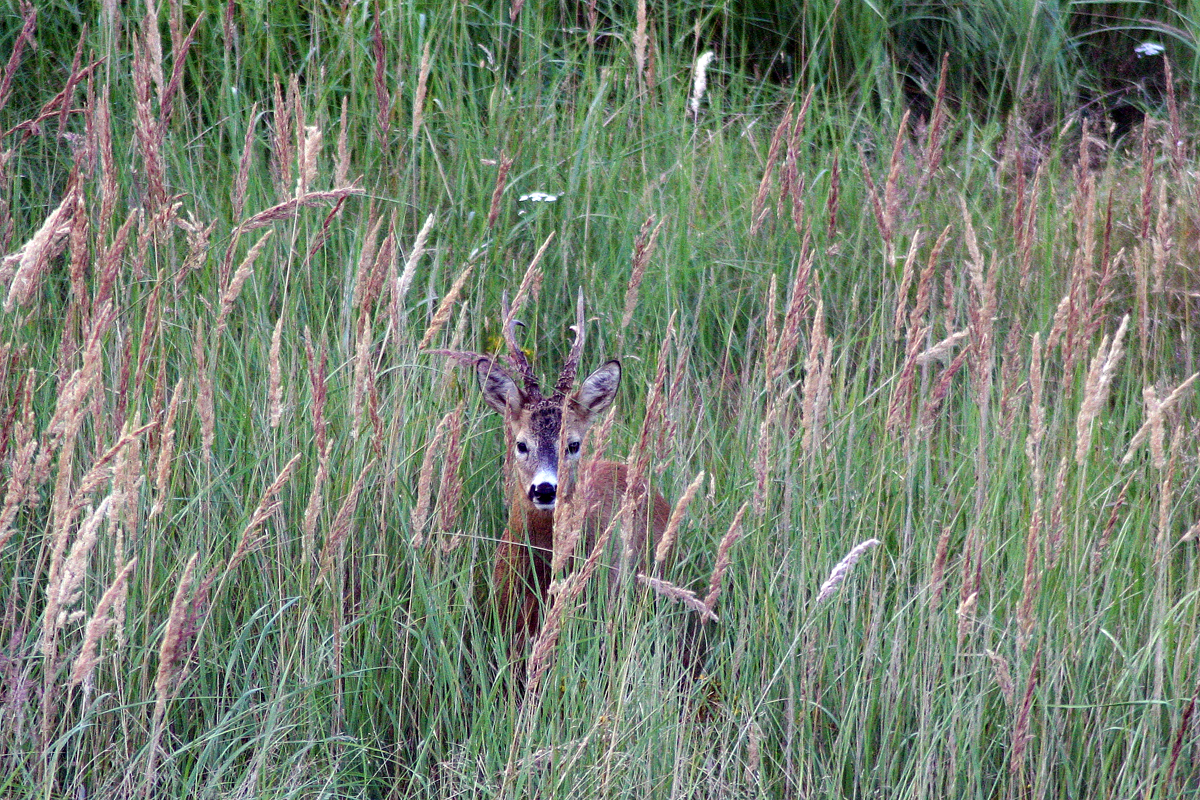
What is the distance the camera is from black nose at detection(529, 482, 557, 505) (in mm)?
3961

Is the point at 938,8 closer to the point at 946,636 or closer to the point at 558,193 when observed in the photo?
the point at 558,193

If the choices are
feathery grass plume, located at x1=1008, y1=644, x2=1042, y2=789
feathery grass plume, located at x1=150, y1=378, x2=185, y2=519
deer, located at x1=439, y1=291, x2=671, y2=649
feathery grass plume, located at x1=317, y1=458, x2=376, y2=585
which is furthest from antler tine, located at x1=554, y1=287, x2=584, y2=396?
feathery grass plume, located at x1=1008, y1=644, x2=1042, y2=789

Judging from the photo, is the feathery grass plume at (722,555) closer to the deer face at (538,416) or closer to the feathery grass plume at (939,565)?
the feathery grass plume at (939,565)

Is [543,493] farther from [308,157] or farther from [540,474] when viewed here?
[308,157]

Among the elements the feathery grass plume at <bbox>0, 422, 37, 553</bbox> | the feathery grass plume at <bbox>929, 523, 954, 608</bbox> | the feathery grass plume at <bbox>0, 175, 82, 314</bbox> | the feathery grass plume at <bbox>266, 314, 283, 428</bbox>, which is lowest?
the feathery grass plume at <bbox>929, 523, 954, 608</bbox>

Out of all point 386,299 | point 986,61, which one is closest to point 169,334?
point 386,299

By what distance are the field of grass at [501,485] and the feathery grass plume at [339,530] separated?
11mm

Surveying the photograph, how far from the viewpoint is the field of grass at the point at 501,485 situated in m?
2.55

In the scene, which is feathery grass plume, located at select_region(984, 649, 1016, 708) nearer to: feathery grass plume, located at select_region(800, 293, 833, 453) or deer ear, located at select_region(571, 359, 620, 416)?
feathery grass plume, located at select_region(800, 293, 833, 453)

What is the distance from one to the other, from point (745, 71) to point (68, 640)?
4.53 metres

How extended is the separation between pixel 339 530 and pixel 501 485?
5.48 feet

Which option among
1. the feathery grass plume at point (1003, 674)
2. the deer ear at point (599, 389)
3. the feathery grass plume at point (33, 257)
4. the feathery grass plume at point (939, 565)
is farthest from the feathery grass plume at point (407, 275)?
the feathery grass plume at point (1003, 674)

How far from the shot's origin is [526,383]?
424cm

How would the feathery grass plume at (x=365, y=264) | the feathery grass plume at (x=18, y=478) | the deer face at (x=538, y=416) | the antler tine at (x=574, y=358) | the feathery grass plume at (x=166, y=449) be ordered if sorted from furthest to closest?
the deer face at (x=538, y=416)
the antler tine at (x=574, y=358)
the feathery grass plume at (x=365, y=264)
the feathery grass plume at (x=166, y=449)
the feathery grass plume at (x=18, y=478)
